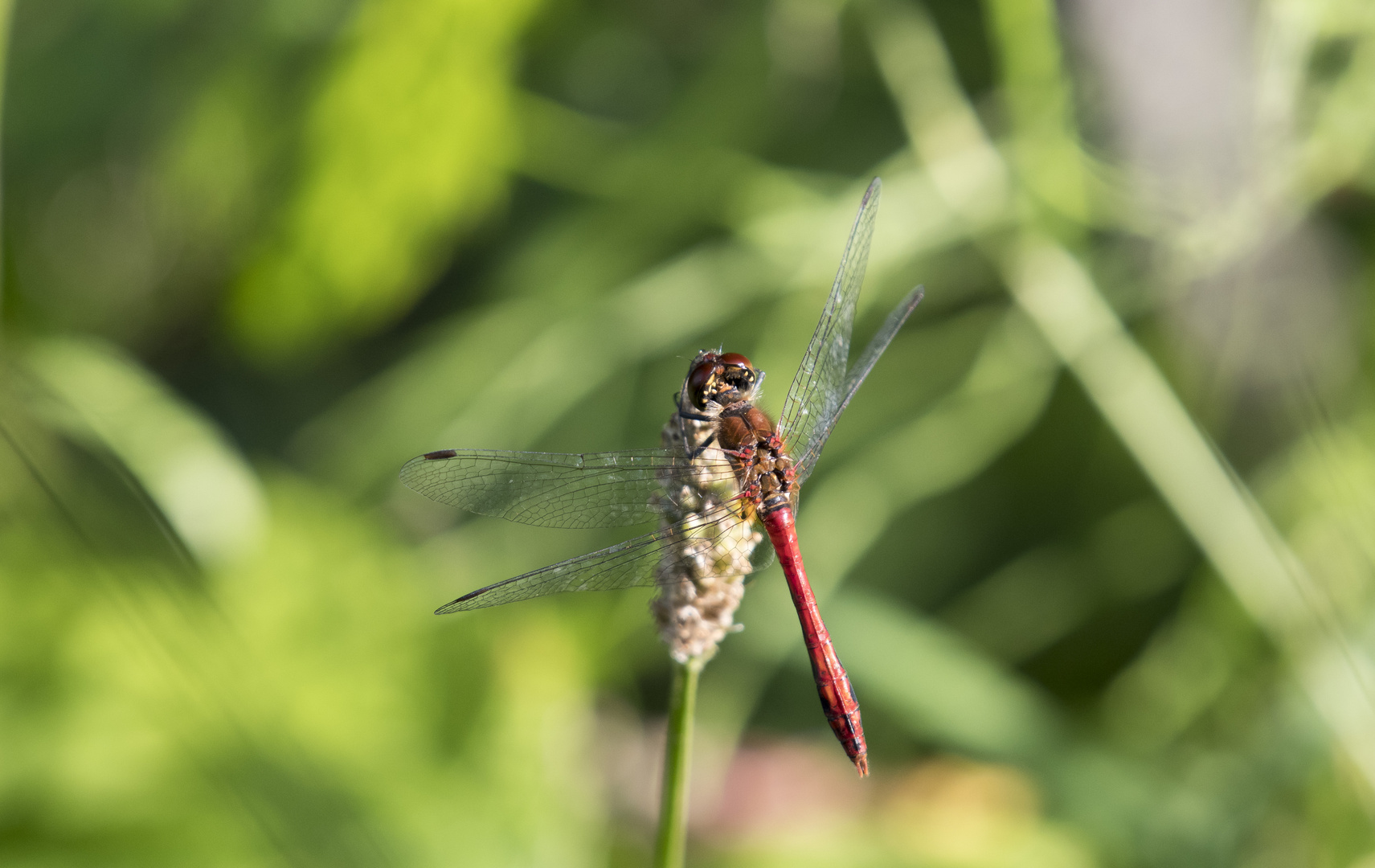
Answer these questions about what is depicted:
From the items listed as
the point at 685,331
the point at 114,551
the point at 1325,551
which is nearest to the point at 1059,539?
the point at 1325,551

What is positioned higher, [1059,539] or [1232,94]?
[1232,94]

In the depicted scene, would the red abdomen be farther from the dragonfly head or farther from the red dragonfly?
the dragonfly head

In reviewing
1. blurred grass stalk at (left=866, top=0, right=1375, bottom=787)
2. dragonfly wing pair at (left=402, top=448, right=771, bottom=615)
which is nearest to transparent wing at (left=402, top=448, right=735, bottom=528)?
dragonfly wing pair at (left=402, top=448, right=771, bottom=615)

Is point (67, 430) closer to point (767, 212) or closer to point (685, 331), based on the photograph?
point (685, 331)

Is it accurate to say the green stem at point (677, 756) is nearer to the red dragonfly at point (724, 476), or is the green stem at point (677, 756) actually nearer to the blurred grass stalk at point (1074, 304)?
the red dragonfly at point (724, 476)

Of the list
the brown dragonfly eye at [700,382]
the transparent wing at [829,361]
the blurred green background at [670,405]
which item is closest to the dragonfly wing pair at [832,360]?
the transparent wing at [829,361]

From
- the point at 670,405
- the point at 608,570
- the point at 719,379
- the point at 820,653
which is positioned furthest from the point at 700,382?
the point at 670,405

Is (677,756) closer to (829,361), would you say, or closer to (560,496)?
(560,496)
